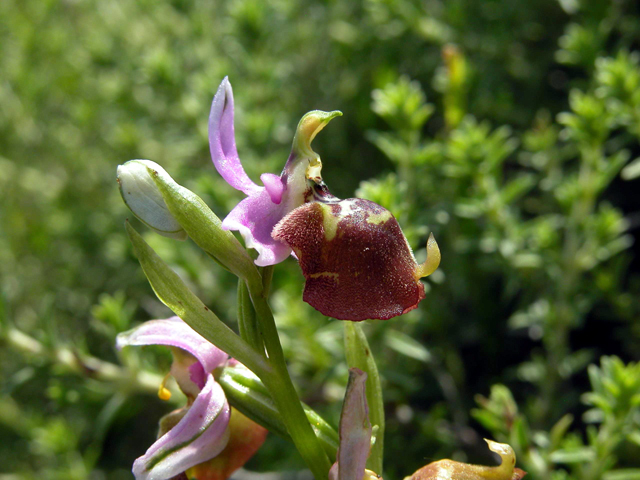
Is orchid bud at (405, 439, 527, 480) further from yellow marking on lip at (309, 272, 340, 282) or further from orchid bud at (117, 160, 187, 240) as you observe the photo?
orchid bud at (117, 160, 187, 240)

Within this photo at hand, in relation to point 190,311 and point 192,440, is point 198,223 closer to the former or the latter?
point 190,311

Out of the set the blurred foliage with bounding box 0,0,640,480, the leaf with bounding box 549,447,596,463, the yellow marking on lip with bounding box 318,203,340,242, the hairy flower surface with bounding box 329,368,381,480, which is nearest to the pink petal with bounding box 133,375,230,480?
the hairy flower surface with bounding box 329,368,381,480

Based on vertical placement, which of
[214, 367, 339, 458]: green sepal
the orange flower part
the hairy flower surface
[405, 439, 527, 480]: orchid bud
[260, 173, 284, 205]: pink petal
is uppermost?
[260, 173, 284, 205]: pink petal

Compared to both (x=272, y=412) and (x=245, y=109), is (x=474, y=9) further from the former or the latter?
(x=272, y=412)

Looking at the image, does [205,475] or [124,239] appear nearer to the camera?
[205,475]

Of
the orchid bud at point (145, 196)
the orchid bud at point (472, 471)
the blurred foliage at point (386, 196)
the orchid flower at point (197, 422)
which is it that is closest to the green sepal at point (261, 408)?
the orchid flower at point (197, 422)

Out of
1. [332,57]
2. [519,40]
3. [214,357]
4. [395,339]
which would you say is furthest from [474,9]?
[214,357]

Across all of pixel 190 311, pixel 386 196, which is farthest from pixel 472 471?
pixel 386 196

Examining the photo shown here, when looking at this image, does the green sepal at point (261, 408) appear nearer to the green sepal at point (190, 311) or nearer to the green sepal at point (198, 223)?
the green sepal at point (190, 311)
